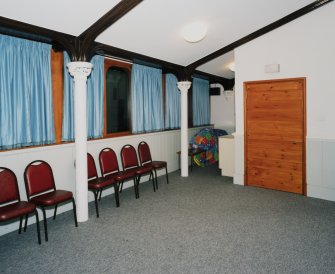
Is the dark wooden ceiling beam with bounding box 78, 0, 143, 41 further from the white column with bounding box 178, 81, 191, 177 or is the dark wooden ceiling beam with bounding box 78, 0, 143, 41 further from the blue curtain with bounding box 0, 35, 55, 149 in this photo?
the white column with bounding box 178, 81, 191, 177

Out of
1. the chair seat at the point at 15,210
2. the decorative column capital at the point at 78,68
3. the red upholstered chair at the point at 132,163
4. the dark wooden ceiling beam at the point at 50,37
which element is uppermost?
the dark wooden ceiling beam at the point at 50,37

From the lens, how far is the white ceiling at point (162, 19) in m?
3.06

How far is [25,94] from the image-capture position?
3.53 m

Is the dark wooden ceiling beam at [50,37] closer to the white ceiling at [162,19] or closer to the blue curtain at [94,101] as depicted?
the white ceiling at [162,19]

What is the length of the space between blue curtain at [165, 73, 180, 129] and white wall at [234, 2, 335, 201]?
2290 mm

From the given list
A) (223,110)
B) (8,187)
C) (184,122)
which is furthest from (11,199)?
(223,110)

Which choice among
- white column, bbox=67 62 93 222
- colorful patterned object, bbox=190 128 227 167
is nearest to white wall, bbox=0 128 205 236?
white column, bbox=67 62 93 222

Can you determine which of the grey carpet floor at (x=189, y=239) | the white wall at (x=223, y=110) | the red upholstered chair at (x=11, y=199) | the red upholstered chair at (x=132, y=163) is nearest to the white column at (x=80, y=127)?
the grey carpet floor at (x=189, y=239)

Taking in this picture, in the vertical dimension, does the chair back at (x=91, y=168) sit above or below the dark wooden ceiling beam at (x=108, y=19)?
below

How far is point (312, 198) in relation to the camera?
4578 millimetres

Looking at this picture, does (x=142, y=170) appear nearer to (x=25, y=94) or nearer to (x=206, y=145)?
(x=25, y=94)

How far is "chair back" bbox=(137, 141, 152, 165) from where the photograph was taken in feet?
17.4

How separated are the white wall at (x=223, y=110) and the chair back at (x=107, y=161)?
14.6ft

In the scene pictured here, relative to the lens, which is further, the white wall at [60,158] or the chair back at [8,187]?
the white wall at [60,158]
